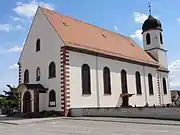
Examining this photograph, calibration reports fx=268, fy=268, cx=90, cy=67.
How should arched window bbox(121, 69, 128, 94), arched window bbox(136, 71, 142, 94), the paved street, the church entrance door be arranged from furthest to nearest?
arched window bbox(136, 71, 142, 94) → arched window bbox(121, 69, 128, 94) → the church entrance door → the paved street

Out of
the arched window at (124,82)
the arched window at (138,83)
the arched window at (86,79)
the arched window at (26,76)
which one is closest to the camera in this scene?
the arched window at (86,79)

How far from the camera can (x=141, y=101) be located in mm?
34438

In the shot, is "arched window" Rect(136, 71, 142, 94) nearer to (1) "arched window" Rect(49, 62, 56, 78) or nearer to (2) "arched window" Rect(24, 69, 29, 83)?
(1) "arched window" Rect(49, 62, 56, 78)

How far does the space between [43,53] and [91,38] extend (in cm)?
609

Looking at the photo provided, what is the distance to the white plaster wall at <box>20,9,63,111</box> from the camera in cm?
2647

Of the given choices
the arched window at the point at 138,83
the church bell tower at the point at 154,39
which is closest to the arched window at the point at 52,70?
the arched window at the point at 138,83

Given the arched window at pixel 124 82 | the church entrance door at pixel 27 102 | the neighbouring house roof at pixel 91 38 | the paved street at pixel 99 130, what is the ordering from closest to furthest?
the paved street at pixel 99 130 → the neighbouring house roof at pixel 91 38 → the church entrance door at pixel 27 102 → the arched window at pixel 124 82

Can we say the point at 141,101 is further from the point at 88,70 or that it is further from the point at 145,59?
the point at 88,70

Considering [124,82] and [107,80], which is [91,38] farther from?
[124,82]

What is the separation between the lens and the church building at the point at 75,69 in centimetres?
2594

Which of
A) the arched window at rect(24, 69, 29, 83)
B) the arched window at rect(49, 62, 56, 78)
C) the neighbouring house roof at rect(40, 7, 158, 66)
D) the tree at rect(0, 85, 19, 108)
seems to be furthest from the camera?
the tree at rect(0, 85, 19, 108)

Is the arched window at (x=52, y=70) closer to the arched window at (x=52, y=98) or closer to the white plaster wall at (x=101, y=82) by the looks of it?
the arched window at (x=52, y=98)

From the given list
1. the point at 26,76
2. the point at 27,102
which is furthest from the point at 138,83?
the point at 27,102

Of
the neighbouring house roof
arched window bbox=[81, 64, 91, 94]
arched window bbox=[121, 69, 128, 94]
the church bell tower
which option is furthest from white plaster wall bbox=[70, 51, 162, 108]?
the church bell tower
